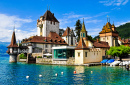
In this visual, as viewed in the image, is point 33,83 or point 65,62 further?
point 65,62

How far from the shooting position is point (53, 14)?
86.9 m

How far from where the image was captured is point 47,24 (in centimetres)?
8119

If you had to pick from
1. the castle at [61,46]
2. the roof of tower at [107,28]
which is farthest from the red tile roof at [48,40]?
the roof of tower at [107,28]

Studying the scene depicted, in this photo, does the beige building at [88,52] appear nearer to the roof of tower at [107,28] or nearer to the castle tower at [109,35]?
the castle tower at [109,35]

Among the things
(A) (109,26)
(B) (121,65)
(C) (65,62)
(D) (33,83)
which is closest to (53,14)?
(A) (109,26)

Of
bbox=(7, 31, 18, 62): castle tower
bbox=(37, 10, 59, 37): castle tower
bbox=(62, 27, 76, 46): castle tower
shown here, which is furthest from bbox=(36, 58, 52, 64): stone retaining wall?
bbox=(37, 10, 59, 37): castle tower

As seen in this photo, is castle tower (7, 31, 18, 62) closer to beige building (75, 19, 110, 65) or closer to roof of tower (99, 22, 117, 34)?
beige building (75, 19, 110, 65)

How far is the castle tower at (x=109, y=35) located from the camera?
62562 mm

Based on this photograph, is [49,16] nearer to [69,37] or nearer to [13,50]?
[69,37]

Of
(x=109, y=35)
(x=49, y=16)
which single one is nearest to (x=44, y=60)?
(x=109, y=35)

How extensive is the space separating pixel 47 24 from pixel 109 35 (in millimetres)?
33054

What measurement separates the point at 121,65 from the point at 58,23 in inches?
1988

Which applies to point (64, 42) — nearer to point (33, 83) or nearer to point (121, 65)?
point (121, 65)

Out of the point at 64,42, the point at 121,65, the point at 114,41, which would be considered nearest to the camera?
the point at 121,65
